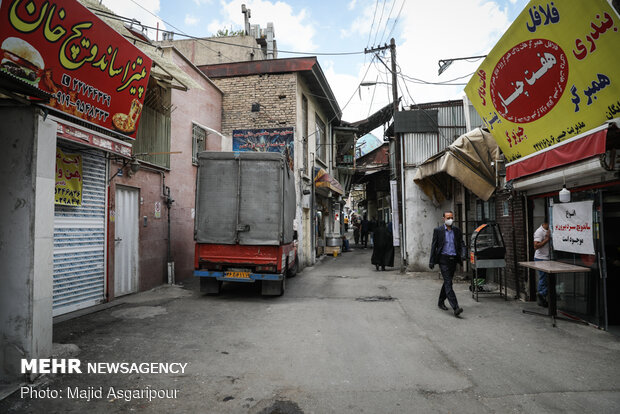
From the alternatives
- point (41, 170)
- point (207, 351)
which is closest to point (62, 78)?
point (41, 170)

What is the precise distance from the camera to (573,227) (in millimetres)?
6277

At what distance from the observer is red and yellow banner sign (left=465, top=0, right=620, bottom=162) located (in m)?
4.52

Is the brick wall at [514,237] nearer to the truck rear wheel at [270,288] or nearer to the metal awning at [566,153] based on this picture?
the metal awning at [566,153]

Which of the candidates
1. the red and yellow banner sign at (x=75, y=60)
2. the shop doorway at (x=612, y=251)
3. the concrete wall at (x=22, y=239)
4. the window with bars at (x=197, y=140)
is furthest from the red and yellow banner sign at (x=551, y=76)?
the window with bars at (x=197, y=140)

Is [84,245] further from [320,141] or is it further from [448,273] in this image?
[320,141]

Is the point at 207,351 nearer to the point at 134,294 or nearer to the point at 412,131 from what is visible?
the point at 134,294

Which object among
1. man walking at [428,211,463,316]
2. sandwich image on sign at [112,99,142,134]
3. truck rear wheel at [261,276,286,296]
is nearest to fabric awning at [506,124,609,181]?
man walking at [428,211,463,316]

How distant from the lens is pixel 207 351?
475cm

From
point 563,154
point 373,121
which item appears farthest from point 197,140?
point 373,121

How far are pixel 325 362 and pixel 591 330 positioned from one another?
4671mm

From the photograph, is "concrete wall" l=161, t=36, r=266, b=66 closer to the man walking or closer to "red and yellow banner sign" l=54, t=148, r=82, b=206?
"red and yellow banner sign" l=54, t=148, r=82, b=206

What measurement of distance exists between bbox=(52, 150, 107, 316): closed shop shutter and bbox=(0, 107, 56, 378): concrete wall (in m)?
2.82

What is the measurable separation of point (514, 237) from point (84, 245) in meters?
9.45

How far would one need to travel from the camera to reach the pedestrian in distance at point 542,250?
7105 mm
